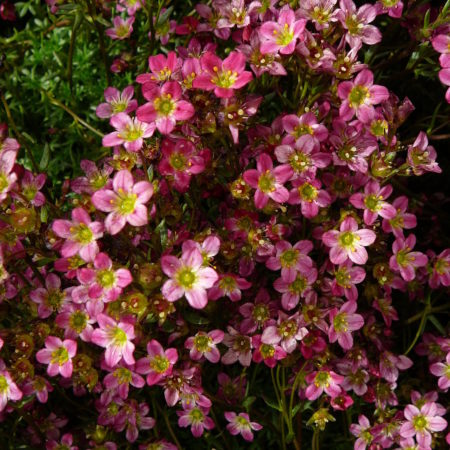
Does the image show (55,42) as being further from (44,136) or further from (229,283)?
(229,283)

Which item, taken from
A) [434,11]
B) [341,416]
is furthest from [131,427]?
[434,11]

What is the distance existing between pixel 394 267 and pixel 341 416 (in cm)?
54

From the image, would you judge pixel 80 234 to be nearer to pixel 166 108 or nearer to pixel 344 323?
pixel 166 108

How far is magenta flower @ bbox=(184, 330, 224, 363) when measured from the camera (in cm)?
158

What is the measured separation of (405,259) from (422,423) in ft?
1.50

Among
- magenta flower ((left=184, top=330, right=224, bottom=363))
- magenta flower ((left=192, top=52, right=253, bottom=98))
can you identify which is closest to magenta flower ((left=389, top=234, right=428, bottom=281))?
magenta flower ((left=184, top=330, right=224, bottom=363))

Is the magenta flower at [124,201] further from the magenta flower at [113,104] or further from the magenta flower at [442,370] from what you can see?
the magenta flower at [442,370]

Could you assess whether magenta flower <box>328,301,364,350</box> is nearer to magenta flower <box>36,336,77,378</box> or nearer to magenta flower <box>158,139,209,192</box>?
magenta flower <box>158,139,209,192</box>

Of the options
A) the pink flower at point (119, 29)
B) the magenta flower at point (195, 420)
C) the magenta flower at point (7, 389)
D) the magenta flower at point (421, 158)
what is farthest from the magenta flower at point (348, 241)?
the pink flower at point (119, 29)

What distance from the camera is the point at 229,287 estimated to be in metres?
1.57

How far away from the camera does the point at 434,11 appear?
1935 mm

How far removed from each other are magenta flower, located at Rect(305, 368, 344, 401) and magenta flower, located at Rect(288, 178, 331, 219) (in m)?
0.42

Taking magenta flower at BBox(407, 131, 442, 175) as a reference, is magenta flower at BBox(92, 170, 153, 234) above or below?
above

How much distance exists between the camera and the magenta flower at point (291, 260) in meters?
1.55
